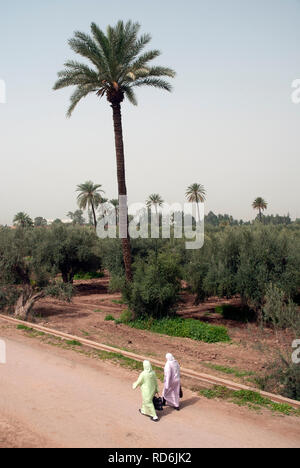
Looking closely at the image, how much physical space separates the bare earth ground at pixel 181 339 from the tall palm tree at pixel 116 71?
4.81 metres

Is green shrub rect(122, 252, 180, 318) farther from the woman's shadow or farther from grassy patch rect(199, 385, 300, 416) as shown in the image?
the woman's shadow

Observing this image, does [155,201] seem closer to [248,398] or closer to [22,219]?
[22,219]

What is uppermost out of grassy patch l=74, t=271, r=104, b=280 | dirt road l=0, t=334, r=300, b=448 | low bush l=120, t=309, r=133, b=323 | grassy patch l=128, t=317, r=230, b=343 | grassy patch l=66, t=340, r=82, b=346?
grassy patch l=74, t=271, r=104, b=280

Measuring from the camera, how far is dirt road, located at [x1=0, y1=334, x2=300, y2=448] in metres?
6.82

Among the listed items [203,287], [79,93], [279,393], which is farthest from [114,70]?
[279,393]

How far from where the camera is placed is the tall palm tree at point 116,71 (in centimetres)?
1830

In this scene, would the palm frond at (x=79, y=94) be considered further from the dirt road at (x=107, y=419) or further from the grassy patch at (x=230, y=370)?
the grassy patch at (x=230, y=370)

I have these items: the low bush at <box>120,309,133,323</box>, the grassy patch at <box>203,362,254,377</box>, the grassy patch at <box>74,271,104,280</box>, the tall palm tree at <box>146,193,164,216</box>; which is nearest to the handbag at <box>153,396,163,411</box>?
the grassy patch at <box>203,362,254,377</box>

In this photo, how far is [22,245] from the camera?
21172mm

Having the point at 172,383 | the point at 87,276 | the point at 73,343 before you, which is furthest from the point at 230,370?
the point at 87,276

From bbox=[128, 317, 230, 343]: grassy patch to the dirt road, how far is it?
291 inches

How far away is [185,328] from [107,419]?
10.8 meters

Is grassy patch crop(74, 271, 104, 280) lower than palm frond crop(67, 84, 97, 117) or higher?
lower

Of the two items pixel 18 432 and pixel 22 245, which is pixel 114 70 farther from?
pixel 18 432
